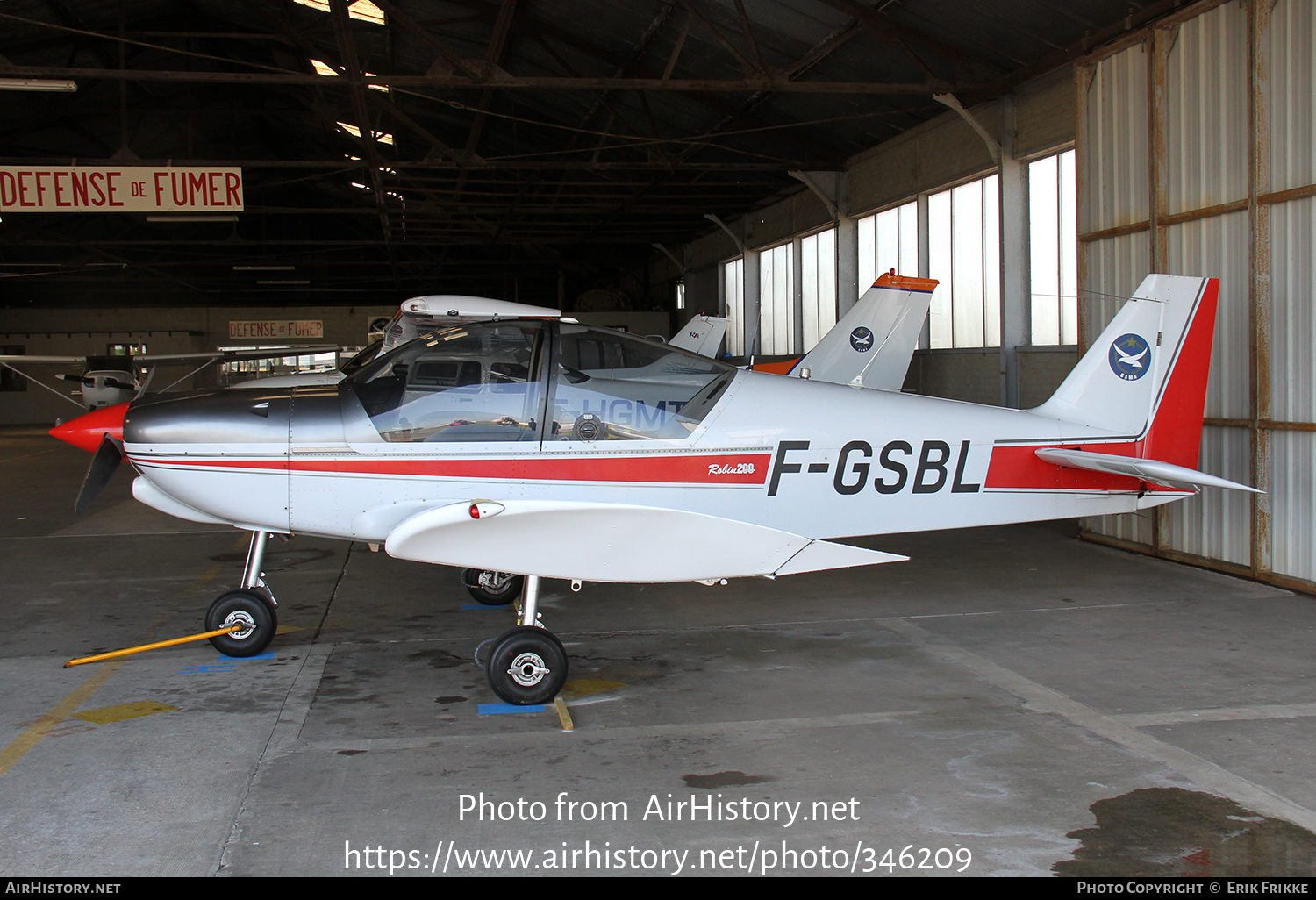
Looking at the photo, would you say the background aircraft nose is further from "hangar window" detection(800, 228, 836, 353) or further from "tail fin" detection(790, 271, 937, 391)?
"hangar window" detection(800, 228, 836, 353)

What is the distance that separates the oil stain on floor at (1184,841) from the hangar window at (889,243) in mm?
12133

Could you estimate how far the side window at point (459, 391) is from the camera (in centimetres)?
468

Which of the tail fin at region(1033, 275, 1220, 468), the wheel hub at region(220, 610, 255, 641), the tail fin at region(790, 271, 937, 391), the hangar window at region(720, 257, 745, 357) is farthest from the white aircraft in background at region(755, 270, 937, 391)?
the hangar window at region(720, 257, 745, 357)

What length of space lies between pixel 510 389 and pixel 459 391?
0.25 meters

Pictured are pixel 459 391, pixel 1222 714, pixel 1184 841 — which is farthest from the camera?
pixel 459 391

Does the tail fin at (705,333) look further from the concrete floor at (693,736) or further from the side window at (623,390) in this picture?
the side window at (623,390)

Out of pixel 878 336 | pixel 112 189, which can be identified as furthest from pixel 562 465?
pixel 112 189

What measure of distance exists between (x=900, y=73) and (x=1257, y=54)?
20.2ft

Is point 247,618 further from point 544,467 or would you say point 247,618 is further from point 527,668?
point 544,467

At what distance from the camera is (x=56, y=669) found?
514 cm

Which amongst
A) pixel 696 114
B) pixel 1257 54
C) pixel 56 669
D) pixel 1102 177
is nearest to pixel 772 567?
pixel 56 669

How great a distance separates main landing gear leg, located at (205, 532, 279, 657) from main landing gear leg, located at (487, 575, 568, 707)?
5.33 feet

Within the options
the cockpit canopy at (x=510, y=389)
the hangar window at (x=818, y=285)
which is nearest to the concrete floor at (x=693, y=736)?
the cockpit canopy at (x=510, y=389)

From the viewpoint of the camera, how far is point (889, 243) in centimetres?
1555
